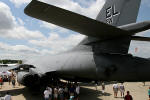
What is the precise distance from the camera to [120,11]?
6.43 m

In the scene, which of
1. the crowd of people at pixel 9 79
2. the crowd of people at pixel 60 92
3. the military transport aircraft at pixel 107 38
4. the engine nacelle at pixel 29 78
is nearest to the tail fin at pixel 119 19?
the military transport aircraft at pixel 107 38

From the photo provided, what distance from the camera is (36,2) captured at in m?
3.53

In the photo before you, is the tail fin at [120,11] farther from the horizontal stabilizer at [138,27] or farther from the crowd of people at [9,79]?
the crowd of people at [9,79]

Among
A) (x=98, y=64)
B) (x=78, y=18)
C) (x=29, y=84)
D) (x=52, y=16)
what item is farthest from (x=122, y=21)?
(x=29, y=84)

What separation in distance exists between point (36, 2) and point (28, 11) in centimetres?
46

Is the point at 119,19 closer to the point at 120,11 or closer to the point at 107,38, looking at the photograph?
the point at 120,11

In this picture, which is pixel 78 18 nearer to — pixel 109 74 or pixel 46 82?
pixel 109 74

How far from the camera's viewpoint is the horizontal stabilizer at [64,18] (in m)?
3.75

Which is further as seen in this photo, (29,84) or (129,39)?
(29,84)

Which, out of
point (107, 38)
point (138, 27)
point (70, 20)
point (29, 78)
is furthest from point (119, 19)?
point (29, 78)

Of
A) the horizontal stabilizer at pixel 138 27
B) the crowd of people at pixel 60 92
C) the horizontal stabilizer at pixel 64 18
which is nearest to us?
the horizontal stabilizer at pixel 64 18

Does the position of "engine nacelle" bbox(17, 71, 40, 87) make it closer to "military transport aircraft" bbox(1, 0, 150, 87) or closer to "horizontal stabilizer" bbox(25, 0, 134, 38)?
"military transport aircraft" bbox(1, 0, 150, 87)

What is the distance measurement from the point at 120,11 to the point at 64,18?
3.13 metres

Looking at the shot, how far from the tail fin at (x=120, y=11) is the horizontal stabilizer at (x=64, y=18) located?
1025mm
